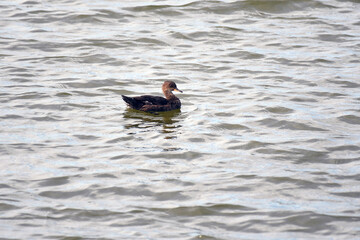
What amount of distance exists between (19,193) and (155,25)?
9.82 m

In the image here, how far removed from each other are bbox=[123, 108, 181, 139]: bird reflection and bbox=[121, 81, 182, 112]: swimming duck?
11 centimetres

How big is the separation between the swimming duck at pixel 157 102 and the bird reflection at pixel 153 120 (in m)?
0.11

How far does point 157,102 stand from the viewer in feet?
38.2

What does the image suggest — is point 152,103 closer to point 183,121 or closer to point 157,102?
point 157,102

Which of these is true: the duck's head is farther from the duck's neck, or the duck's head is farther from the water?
the water

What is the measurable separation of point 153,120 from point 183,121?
22.0 inches

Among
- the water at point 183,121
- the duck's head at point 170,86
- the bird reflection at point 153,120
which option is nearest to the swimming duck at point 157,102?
the duck's head at point 170,86

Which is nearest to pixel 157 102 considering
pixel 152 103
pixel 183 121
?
pixel 152 103

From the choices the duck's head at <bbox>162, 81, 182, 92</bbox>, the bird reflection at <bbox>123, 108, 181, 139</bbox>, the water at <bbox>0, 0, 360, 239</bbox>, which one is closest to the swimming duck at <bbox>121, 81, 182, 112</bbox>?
the duck's head at <bbox>162, 81, 182, 92</bbox>

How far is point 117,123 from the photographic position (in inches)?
427

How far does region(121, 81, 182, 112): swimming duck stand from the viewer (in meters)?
11.4

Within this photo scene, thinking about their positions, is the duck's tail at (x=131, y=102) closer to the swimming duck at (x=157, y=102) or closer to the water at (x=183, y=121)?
the swimming duck at (x=157, y=102)

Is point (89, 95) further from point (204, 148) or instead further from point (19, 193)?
point (19, 193)

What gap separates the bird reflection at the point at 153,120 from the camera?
1081 centimetres
